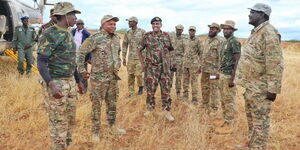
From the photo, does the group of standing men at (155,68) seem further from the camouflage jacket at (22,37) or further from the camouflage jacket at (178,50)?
the camouflage jacket at (22,37)

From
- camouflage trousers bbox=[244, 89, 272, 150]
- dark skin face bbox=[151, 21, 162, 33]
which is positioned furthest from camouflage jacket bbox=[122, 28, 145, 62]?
camouflage trousers bbox=[244, 89, 272, 150]

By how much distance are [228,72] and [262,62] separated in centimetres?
136

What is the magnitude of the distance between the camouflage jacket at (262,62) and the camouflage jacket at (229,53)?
99 cm

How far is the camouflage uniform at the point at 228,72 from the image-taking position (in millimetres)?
4891

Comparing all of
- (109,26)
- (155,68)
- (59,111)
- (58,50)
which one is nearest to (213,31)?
(155,68)

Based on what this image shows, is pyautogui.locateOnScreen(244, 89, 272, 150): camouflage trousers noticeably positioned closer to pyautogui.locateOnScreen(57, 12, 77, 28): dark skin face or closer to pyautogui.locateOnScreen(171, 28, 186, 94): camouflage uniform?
pyautogui.locateOnScreen(57, 12, 77, 28): dark skin face

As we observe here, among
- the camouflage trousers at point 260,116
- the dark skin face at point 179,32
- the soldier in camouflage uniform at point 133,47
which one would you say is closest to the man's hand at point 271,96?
the camouflage trousers at point 260,116

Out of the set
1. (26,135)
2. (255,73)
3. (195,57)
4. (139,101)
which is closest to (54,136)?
(26,135)

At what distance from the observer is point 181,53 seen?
7855mm

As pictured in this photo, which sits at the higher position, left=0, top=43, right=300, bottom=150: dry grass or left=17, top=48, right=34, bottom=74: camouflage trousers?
left=17, top=48, right=34, bottom=74: camouflage trousers

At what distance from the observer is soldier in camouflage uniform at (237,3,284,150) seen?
342cm

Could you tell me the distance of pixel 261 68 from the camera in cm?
363

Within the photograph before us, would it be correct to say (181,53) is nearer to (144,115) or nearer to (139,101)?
(139,101)

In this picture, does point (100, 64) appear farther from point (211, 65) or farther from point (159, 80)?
point (211, 65)
